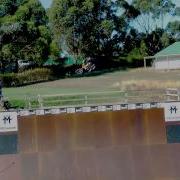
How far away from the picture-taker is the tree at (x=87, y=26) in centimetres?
6781

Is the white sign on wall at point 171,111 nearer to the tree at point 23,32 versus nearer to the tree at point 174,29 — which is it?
the tree at point 23,32

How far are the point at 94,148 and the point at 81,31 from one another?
4805cm

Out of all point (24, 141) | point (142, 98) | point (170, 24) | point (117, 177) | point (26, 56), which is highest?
point (170, 24)

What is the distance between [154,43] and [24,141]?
59608 millimetres

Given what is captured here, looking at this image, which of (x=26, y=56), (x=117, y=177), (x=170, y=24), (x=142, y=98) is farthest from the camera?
(x=170, y=24)

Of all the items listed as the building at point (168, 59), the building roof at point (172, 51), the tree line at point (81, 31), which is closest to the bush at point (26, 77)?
the tree line at point (81, 31)

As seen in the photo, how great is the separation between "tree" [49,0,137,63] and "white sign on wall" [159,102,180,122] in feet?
143

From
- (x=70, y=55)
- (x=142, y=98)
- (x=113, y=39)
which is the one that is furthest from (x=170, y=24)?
(x=142, y=98)

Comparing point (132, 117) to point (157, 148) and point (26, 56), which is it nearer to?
point (157, 148)

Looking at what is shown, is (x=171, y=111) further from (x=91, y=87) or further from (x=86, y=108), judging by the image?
(x=91, y=87)

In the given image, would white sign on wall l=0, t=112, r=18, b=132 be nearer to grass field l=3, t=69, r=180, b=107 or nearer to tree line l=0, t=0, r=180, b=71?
grass field l=3, t=69, r=180, b=107

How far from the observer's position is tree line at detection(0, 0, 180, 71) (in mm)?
55906

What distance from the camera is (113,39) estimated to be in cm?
7850

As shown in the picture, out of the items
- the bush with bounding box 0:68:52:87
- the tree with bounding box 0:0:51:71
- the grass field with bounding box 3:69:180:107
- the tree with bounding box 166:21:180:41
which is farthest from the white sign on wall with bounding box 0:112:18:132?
the tree with bounding box 166:21:180:41
